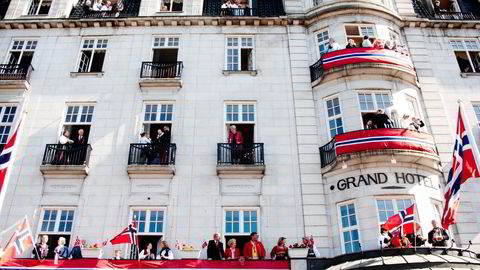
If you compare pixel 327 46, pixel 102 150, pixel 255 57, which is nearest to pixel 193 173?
pixel 102 150

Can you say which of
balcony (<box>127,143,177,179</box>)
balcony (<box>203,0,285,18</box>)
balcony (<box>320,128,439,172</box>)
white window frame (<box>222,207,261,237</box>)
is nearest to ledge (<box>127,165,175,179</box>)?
balcony (<box>127,143,177,179</box>)

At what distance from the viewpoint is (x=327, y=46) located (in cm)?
2098

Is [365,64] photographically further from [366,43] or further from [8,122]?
[8,122]

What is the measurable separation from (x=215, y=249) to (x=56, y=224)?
668 cm

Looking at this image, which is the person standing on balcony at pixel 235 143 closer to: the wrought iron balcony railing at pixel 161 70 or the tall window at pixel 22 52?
the wrought iron balcony railing at pixel 161 70

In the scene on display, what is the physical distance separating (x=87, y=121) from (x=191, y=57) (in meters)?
5.78

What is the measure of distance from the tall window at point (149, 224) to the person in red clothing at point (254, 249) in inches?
138

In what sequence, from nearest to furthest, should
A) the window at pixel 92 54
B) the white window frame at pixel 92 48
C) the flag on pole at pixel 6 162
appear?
the flag on pole at pixel 6 162, the white window frame at pixel 92 48, the window at pixel 92 54

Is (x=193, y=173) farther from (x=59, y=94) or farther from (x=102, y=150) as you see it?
(x=59, y=94)

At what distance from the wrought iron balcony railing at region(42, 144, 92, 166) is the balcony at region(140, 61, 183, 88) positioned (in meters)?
4.02

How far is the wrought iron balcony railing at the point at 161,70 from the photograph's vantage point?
20.6 meters

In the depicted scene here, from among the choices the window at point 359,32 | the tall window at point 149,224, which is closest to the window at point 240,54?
the window at point 359,32

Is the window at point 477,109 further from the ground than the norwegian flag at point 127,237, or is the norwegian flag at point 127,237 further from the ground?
the window at point 477,109

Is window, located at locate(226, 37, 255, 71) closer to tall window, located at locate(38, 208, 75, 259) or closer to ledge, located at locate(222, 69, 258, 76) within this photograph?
ledge, located at locate(222, 69, 258, 76)
